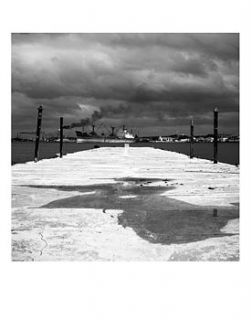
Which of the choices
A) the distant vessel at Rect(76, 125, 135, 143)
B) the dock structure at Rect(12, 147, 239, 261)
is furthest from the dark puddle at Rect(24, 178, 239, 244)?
the distant vessel at Rect(76, 125, 135, 143)

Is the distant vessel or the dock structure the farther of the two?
the distant vessel

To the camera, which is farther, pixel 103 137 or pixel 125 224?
pixel 103 137

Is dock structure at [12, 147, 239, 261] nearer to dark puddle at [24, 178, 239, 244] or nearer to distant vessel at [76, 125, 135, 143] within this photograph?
dark puddle at [24, 178, 239, 244]

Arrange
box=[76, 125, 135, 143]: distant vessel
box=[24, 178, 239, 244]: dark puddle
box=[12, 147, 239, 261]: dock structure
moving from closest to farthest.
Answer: box=[12, 147, 239, 261]: dock structure
box=[24, 178, 239, 244]: dark puddle
box=[76, 125, 135, 143]: distant vessel

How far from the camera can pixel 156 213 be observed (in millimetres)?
5973

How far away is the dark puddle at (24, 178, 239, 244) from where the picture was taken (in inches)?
189

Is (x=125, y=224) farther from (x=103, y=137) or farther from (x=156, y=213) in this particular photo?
(x=103, y=137)

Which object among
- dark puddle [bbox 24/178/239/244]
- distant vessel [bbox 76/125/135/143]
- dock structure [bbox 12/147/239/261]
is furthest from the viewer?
distant vessel [bbox 76/125/135/143]

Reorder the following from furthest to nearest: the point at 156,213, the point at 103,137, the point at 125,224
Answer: the point at 103,137 < the point at 156,213 < the point at 125,224

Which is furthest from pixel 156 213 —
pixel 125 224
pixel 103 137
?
pixel 103 137

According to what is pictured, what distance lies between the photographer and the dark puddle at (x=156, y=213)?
4.79 m

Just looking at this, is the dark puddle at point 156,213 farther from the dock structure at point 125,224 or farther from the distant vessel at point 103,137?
the distant vessel at point 103,137
